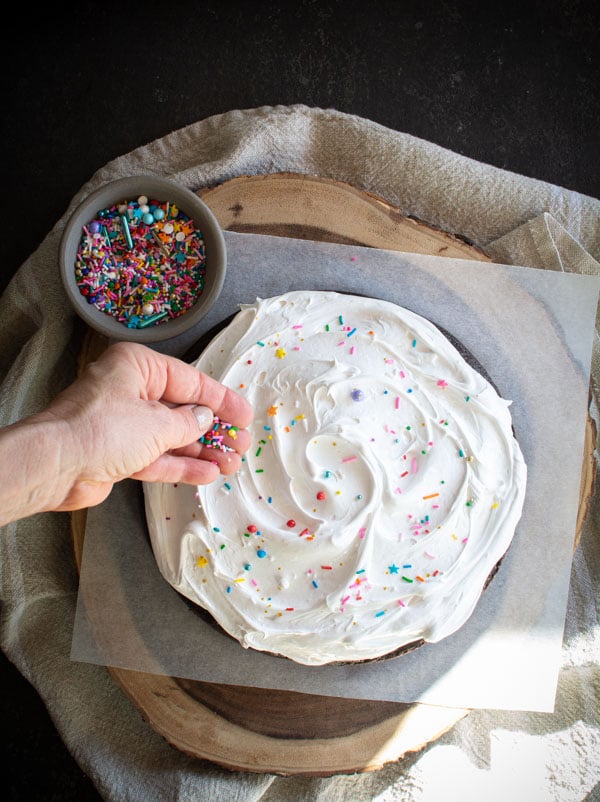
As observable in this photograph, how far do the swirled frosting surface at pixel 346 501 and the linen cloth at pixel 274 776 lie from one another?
658mm

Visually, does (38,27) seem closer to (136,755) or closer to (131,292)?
(131,292)

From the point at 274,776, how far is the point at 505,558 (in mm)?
1150

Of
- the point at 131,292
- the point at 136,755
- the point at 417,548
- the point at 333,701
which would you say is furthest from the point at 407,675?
the point at 131,292

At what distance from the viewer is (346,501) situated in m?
2.09

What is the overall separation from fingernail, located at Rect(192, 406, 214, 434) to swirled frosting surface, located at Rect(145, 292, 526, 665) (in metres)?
0.18

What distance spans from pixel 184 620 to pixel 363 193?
1.61 meters

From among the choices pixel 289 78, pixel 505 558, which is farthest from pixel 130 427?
pixel 289 78

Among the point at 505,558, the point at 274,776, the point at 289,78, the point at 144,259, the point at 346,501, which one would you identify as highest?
the point at 289,78

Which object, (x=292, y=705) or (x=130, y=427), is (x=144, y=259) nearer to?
(x=130, y=427)

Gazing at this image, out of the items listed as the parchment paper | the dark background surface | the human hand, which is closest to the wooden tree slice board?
the parchment paper

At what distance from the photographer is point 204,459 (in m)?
2.10

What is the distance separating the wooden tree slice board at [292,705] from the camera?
2422mm

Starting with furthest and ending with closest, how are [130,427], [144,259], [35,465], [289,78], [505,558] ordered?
[289,78] → [505,558] → [144,259] → [130,427] → [35,465]

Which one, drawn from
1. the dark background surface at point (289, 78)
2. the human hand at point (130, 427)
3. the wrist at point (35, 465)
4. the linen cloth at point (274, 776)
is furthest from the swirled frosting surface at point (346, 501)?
the dark background surface at point (289, 78)
